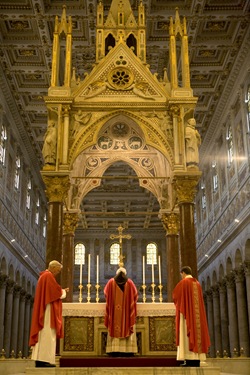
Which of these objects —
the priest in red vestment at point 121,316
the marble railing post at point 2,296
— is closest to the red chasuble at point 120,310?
the priest in red vestment at point 121,316

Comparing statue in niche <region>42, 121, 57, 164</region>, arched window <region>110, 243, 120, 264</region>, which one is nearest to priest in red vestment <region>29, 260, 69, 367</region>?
statue in niche <region>42, 121, 57, 164</region>

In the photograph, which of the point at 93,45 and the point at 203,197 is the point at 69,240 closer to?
the point at 93,45

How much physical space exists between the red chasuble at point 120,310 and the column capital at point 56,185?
271cm

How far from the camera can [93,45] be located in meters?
22.0

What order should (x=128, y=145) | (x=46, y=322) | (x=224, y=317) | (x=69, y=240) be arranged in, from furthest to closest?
(x=224, y=317)
(x=69, y=240)
(x=128, y=145)
(x=46, y=322)

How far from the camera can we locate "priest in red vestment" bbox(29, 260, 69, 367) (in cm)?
884

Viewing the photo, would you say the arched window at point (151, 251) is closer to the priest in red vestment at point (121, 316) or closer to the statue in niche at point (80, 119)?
the statue in niche at point (80, 119)

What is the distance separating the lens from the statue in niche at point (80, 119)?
13.5 metres

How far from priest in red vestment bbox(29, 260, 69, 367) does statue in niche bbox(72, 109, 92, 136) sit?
5.20 m

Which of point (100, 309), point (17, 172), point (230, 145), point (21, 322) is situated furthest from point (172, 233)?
point (21, 322)

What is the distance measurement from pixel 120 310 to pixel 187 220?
286 cm

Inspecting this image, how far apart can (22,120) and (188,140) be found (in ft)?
53.1

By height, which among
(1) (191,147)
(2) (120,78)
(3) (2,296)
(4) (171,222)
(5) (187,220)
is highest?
(2) (120,78)

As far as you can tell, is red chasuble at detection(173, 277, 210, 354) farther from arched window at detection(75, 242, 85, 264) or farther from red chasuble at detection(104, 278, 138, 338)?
arched window at detection(75, 242, 85, 264)
